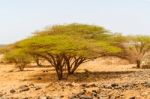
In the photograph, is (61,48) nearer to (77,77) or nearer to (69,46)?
(69,46)

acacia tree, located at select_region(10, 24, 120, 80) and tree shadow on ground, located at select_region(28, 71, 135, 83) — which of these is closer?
acacia tree, located at select_region(10, 24, 120, 80)

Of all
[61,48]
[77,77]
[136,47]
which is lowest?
[77,77]

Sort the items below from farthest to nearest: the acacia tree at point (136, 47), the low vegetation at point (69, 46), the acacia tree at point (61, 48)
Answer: the acacia tree at point (136, 47) → the low vegetation at point (69, 46) → the acacia tree at point (61, 48)

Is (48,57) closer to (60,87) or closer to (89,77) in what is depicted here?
(89,77)

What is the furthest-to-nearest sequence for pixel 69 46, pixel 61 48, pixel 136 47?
pixel 136 47
pixel 69 46
pixel 61 48

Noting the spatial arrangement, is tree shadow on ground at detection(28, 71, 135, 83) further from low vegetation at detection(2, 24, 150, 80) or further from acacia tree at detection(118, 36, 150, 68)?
acacia tree at detection(118, 36, 150, 68)

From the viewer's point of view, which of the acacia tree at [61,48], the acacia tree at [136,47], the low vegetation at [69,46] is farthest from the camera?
the acacia tree at [136,47]

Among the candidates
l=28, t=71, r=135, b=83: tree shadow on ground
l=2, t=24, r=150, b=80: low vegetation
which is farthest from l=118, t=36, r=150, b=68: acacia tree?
l=28, t=71, r=135, b=83: tree shadow on ground

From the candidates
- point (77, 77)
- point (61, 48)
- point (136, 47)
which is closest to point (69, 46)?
point (61, 48)

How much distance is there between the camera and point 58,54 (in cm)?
2773

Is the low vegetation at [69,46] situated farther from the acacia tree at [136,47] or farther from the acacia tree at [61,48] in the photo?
the acacia tree at [136,47]

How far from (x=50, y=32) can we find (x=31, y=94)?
14.4 metres

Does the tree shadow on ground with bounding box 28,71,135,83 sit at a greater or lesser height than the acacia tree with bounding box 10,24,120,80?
lesser

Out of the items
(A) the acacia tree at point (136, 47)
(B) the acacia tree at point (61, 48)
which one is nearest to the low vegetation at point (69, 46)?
(B) the acacia tree at point (61, 48)
